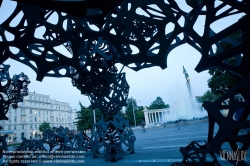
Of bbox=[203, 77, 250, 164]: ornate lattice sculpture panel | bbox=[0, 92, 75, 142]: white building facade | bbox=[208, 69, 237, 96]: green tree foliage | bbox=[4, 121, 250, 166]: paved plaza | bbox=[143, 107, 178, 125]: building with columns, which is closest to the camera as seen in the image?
bbox=[203, 77, 250, 164]: ornate lattice sculpture panel

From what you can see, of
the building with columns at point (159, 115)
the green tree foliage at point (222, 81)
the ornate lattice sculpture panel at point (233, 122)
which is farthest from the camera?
the building with columns at point (159, 115)

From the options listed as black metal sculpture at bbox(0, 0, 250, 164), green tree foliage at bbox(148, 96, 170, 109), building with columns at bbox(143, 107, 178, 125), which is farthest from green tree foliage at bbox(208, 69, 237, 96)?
green tree foliage at bbox(148, 96, 170, 109)

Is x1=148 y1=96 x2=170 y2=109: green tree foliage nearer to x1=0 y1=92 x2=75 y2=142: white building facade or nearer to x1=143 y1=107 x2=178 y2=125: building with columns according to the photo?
x1=143 y1=107 x2=178 y2=125: building with columns

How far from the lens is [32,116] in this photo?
57.0 meters

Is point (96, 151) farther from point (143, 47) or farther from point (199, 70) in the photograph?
point (199, 70)

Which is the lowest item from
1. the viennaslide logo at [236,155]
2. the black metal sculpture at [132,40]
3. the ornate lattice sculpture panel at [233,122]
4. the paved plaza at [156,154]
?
the paved plaza at [156,154]

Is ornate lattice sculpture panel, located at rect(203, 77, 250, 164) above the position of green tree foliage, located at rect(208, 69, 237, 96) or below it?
below

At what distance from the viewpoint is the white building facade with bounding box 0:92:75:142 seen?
4924cm

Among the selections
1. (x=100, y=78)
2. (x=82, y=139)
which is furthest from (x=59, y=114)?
(x=100, y=78)

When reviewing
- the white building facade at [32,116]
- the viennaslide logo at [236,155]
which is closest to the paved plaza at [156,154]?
the viennaslide logo at [236,155]

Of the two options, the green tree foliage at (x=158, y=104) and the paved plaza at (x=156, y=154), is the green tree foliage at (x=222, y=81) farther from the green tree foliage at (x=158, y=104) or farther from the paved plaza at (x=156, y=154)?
the green tree foliage at (x=158, y=104)

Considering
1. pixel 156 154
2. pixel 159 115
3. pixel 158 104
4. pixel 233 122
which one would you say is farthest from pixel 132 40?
pixel 158 104

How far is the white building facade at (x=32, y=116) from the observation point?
49241 mm

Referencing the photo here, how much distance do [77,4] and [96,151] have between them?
8681mm
